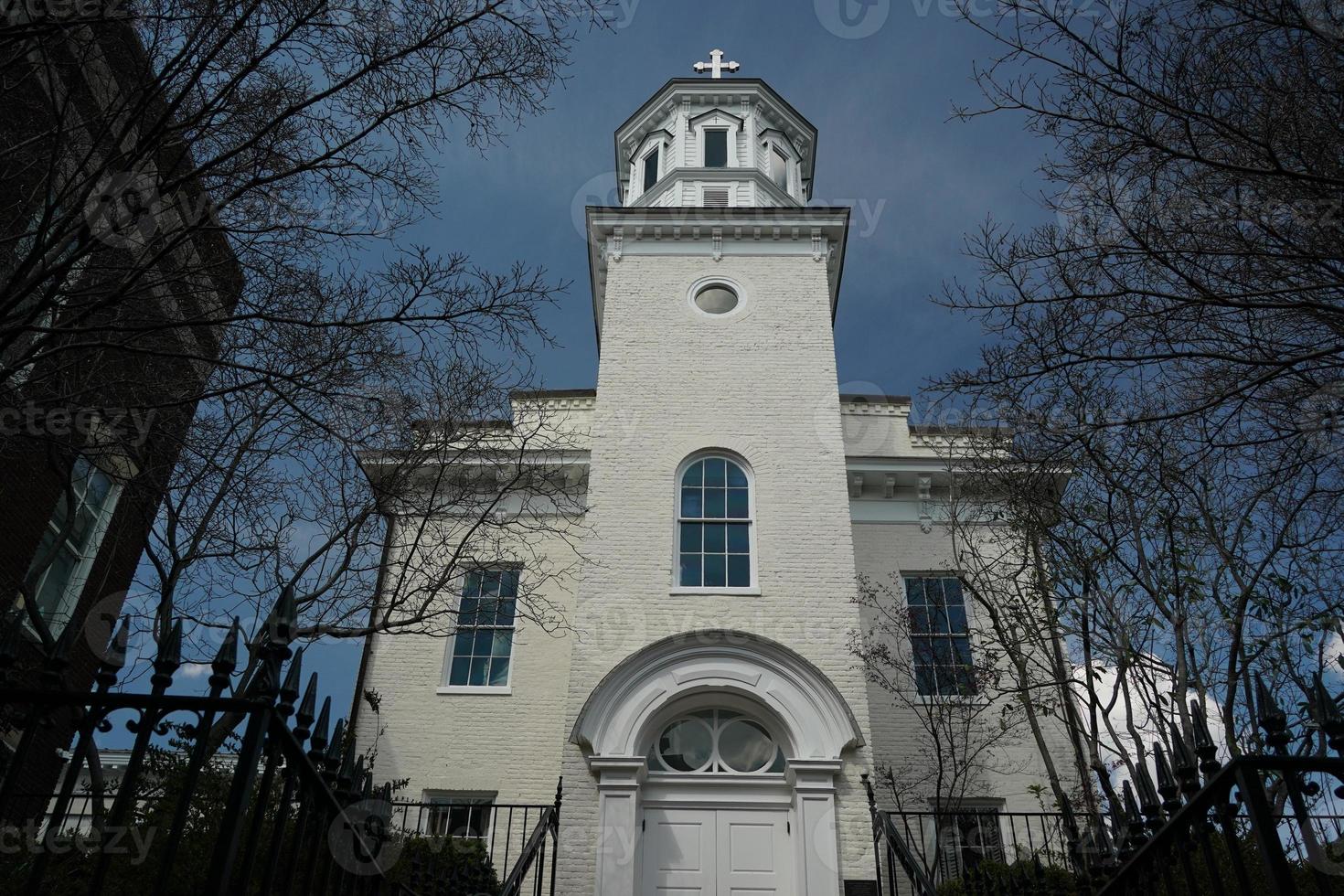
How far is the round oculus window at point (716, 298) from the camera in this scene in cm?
1691

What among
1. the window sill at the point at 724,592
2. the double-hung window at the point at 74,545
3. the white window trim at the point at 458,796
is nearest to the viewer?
the double-hung window at the point at 74,545

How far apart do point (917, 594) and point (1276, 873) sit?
1271 centimetres

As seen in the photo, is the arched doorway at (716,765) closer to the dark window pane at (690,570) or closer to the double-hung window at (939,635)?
the dark window pane at (690,570)

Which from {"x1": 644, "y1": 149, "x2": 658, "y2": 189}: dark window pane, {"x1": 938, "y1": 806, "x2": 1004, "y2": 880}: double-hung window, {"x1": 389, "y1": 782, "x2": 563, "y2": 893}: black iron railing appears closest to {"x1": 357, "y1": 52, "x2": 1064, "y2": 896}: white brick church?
{"x1": 389, "y1": 782, "x2": 563, "y2": 893}: black iron railing

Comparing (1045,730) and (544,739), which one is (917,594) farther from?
(544,739)

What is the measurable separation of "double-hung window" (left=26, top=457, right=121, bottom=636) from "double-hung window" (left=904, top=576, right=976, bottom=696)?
32.3 ft

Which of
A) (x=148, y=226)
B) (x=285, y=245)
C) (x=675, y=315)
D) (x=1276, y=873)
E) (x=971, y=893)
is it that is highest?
(x=675, y=315)

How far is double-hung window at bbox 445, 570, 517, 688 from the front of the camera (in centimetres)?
1459

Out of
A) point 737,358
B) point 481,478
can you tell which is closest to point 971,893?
point 481,478

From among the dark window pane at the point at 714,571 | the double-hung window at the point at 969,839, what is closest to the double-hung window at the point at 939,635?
the double-hung window at the point at 969,839

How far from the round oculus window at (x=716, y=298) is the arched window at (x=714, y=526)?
3116mm

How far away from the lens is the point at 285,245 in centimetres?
554

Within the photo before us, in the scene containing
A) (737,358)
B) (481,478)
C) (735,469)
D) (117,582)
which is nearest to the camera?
(117,582)

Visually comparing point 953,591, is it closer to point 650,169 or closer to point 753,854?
point 753,854
